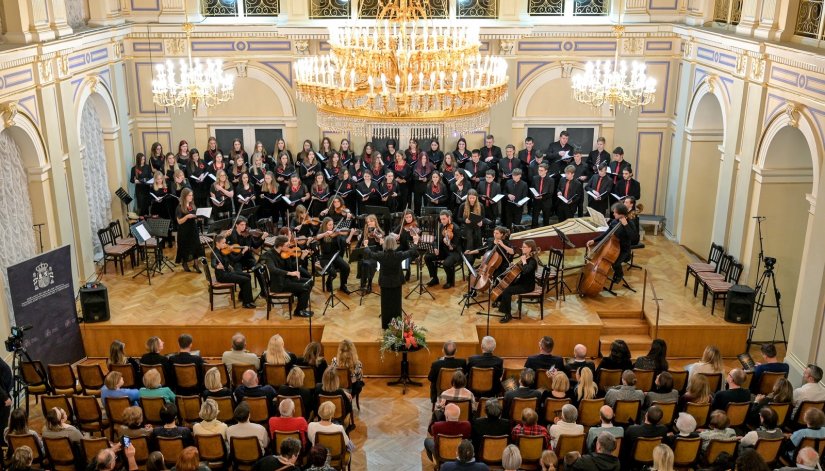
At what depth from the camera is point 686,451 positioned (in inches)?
342

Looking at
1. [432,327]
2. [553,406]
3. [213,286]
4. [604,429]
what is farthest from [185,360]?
[604,429]

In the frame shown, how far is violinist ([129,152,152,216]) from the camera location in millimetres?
16953

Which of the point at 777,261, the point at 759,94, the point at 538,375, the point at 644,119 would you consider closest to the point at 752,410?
the point at 538,375

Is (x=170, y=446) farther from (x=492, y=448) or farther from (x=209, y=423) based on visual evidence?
(x=492, y=448)

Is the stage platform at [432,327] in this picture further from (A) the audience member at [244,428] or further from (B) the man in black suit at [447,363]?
(A) the audience member at [244,428]

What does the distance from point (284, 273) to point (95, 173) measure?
18.0 feet

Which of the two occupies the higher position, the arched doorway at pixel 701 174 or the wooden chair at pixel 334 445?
the arched doorway at pixel 701 174

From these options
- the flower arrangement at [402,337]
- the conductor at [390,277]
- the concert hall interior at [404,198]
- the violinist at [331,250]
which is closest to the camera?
the concert hall interior at [404,198]

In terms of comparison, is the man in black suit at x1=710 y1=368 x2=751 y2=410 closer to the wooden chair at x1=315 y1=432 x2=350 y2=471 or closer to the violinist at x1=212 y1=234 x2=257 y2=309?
the wooden chair at x1=315 y1=432 x2=350 y2=471

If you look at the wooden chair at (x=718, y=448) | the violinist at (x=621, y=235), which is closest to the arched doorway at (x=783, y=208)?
the violinist at (x=621, y=235)

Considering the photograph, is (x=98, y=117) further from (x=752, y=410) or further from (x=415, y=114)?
(x=752, y=410)

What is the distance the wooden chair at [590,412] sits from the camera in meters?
9.42

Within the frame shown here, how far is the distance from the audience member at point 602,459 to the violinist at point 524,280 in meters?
5.01

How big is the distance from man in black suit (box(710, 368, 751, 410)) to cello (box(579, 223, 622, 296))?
14.4 ft
